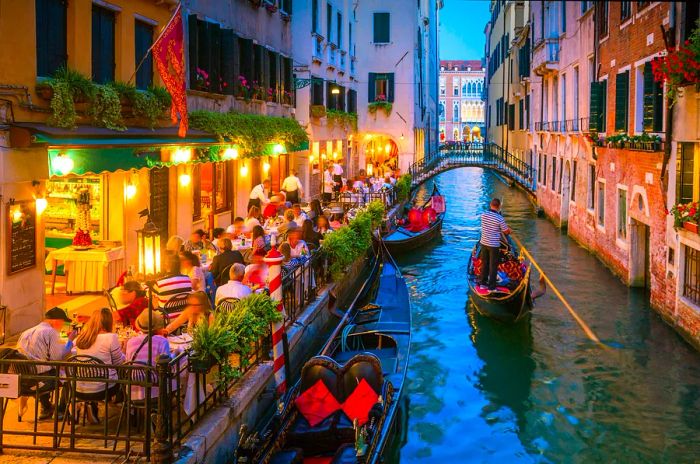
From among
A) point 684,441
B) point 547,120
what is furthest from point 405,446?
point 547,120

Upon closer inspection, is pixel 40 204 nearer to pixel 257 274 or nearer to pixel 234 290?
pixel 234 290

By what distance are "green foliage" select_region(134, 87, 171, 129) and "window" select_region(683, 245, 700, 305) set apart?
286 inches

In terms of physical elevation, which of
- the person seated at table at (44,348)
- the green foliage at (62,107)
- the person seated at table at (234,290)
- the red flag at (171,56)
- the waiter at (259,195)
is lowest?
the person seated at table at (44,348)

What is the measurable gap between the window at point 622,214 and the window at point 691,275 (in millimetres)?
4411

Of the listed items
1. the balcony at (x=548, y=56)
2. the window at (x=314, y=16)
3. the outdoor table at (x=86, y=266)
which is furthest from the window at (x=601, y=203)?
the outdoor table at (x=86, y=266)

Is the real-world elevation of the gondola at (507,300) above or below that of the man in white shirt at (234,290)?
below

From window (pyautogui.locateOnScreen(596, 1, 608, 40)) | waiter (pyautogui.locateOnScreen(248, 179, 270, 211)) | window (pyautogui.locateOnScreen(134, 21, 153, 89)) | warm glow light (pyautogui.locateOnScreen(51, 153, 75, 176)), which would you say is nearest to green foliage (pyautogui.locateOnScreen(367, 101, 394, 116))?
window (pyautogui.locateOnScreen(596, 1, 608, 40))

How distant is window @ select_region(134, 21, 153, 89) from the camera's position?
11117mm

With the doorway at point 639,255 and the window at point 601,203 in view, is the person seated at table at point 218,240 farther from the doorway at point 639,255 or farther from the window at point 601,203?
the window at point 601,203

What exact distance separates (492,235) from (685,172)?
2765 millimetres

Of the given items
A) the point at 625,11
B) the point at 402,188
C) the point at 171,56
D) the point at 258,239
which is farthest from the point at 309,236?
the point at 402,188

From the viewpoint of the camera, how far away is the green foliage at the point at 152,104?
1039cm

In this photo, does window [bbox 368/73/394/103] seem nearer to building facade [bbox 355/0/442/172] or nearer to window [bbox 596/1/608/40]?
building facade [bbox 355/0/442/172]

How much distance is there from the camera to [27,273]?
8.30 metres
